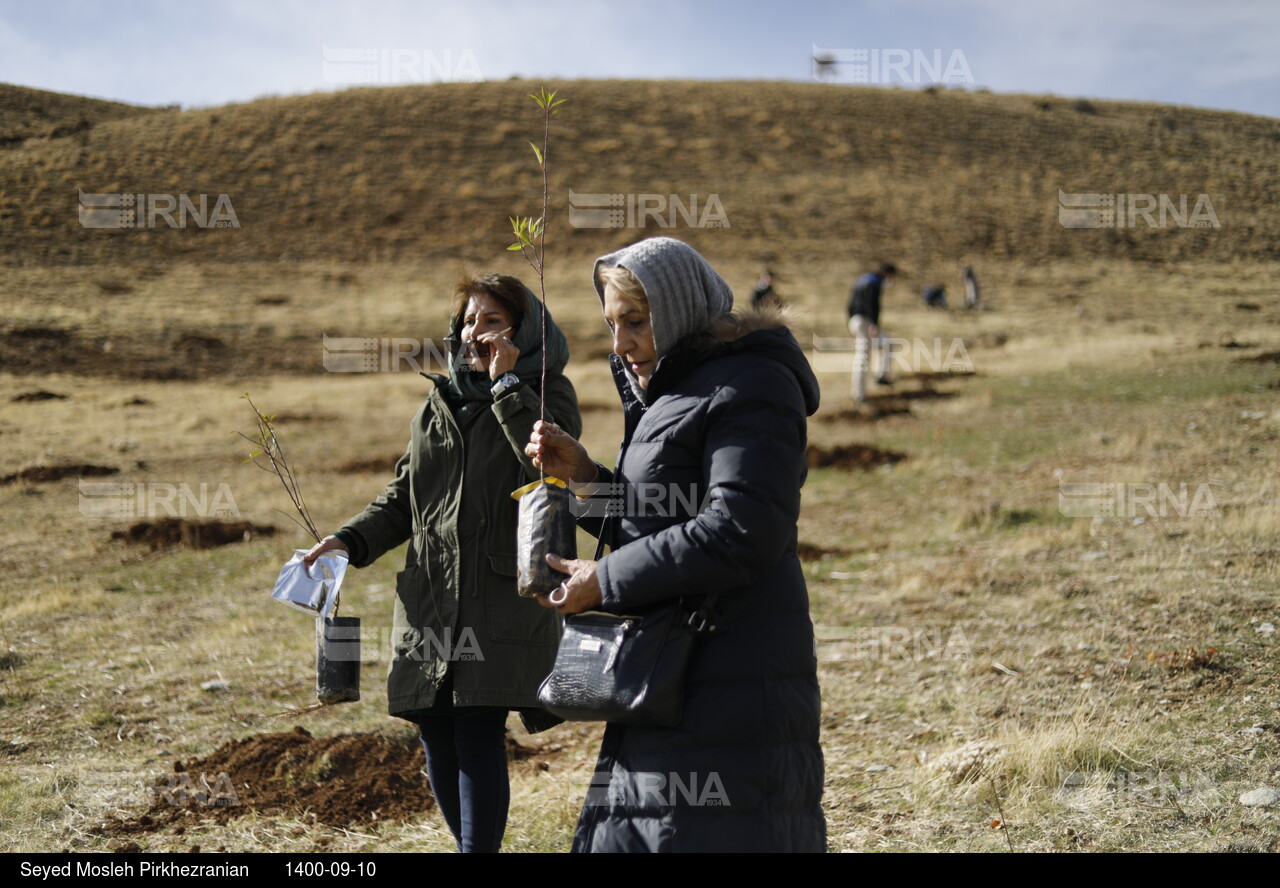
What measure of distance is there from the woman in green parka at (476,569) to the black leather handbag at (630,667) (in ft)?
3.05

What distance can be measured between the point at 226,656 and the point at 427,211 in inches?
1489

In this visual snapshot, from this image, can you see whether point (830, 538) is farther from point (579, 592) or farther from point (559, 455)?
point (579, 592)

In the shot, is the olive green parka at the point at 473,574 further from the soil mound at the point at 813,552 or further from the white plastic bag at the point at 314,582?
the soil mound at the point at 813,552

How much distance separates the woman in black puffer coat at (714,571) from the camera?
7.05 feet

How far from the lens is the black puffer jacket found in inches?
84.4

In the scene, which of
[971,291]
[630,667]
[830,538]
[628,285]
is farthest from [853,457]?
[971,291]

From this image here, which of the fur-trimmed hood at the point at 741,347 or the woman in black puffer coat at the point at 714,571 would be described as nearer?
the woman in black puffer coat at the point at 714,571

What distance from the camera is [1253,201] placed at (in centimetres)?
4488

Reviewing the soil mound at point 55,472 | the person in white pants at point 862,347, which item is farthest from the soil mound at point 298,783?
the person in white pants at point 862,347

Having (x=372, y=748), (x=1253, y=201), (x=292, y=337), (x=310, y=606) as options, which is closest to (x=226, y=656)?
(x=372, y=748)

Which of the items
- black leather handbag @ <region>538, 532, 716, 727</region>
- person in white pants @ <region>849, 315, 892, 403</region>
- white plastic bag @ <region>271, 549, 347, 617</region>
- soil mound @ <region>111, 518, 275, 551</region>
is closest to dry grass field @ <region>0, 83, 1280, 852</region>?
soil mound @ <region>111, 518, 275, 551</region>

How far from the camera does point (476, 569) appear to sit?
3.23m

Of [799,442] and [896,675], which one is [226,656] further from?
[799,442]

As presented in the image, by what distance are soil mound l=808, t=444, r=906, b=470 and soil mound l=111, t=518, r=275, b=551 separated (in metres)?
6.31
